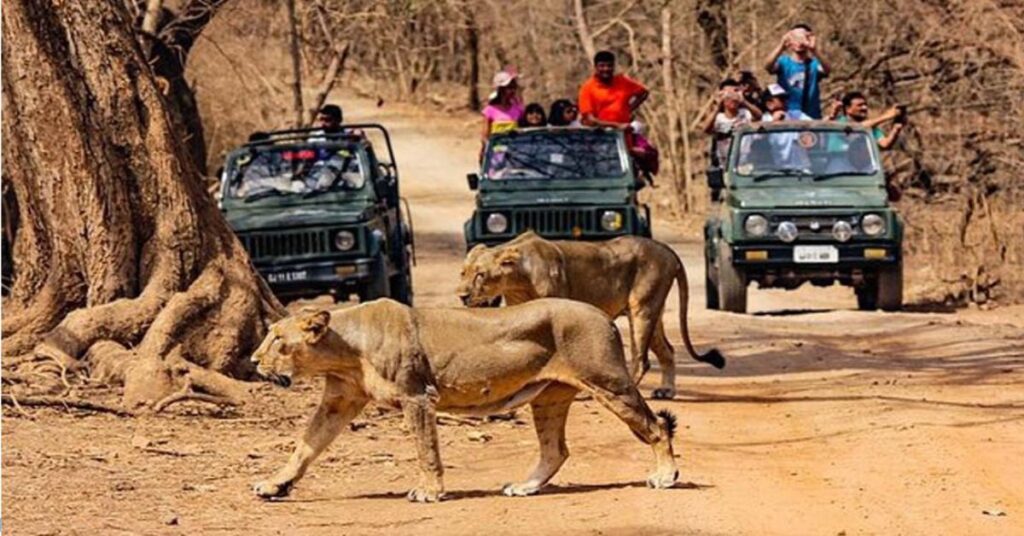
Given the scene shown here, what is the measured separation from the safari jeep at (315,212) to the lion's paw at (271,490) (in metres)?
9.06

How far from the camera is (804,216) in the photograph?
19.2 metres

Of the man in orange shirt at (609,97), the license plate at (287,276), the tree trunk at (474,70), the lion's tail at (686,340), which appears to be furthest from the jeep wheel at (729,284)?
the tree trunk at (474,70)

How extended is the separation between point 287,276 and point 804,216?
4790mm

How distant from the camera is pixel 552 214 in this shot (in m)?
18.7

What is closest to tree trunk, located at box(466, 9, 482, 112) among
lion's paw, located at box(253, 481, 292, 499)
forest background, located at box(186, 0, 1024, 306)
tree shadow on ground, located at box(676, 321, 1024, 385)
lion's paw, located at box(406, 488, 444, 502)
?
forest background, located at box(186, 0, 1024, 306)

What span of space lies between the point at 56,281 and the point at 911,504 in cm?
650

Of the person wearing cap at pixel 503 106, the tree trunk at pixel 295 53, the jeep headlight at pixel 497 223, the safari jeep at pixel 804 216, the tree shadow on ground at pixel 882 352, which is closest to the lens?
the tree shadow on ground at pixel 882 352

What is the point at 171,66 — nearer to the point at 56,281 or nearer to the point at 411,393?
the point at 56,281

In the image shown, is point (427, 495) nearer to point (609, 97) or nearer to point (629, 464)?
point (629, 464)

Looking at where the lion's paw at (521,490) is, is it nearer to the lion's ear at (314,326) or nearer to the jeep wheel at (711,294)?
the lion's ear at (314,326)

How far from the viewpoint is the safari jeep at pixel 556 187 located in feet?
61.3

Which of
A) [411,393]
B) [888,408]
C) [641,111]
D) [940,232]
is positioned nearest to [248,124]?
[641,111]

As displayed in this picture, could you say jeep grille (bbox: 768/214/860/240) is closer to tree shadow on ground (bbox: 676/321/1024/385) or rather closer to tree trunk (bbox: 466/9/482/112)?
tree shadow on ground (bbox: 676/321/1024/385)

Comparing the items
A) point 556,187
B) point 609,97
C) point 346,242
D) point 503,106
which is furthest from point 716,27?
point 346,242
